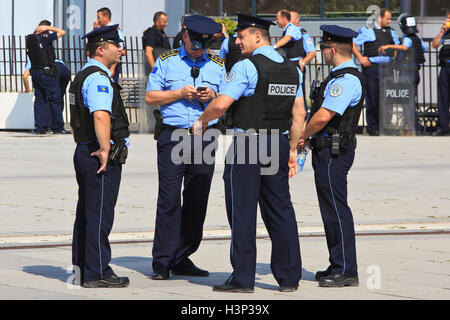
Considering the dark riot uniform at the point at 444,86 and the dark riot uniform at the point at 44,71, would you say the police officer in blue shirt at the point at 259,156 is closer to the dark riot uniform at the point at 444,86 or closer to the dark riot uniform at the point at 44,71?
the dark riot uniform at the point at 44,71

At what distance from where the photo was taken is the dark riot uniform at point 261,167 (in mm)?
6211

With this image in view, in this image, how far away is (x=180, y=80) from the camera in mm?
6852

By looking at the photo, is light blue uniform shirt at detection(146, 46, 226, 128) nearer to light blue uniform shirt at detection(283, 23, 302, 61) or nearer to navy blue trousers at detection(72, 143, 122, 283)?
navy blue trousers at detection(72, 143, 122, 283)

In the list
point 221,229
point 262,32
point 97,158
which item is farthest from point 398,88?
point 97,158

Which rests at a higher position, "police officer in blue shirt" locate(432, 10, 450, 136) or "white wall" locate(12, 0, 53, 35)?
"white wall" locate(12, 0, 53, 35)

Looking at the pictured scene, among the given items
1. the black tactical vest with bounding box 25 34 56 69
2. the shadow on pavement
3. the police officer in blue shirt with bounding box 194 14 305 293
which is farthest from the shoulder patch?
the black tactical vest with bounding box 25 34 56 69

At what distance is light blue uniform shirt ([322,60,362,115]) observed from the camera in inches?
254

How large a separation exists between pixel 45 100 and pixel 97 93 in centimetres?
1050

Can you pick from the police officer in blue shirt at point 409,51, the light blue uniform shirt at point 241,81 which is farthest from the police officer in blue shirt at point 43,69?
the light blue uniform shirt at point 241,81

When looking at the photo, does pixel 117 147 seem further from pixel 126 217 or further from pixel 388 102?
pixel 388 102

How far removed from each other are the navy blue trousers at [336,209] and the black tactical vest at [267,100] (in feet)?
1.61

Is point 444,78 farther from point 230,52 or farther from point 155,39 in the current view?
point 155,39

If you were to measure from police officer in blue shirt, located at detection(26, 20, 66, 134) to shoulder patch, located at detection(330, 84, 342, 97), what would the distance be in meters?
10.2

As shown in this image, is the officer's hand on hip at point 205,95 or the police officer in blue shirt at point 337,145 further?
the officer's hand on hip at point 205,95
